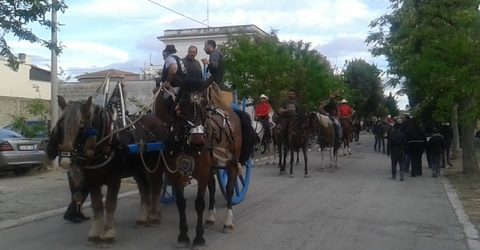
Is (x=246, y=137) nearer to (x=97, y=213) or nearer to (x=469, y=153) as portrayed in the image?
(x=97, y=213)

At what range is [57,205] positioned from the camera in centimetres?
1236

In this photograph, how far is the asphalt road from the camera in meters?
8.65

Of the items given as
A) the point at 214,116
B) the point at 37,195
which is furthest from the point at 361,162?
the point at 214,116

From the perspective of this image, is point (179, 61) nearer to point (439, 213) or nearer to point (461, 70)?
point (439, 213)

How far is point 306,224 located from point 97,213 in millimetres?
3606

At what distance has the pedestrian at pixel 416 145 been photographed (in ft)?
60.5

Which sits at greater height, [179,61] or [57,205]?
[179,61]

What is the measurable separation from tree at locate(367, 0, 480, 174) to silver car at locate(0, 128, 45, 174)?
11913 mm

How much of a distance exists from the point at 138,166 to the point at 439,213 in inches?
235

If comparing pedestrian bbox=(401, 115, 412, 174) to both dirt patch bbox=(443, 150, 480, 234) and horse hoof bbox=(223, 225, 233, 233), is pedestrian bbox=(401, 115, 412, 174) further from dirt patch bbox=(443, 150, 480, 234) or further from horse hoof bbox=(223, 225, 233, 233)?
horse hoof bbox=(223, 225, 233, 233)

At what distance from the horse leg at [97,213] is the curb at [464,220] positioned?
5.27 meters

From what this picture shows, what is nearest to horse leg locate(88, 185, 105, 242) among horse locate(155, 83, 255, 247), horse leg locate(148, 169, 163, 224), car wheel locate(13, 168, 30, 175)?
horse locate(155, 83, 255, 247)

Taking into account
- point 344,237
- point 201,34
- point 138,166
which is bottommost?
point 344,237

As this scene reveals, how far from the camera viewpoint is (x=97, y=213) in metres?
8.45
